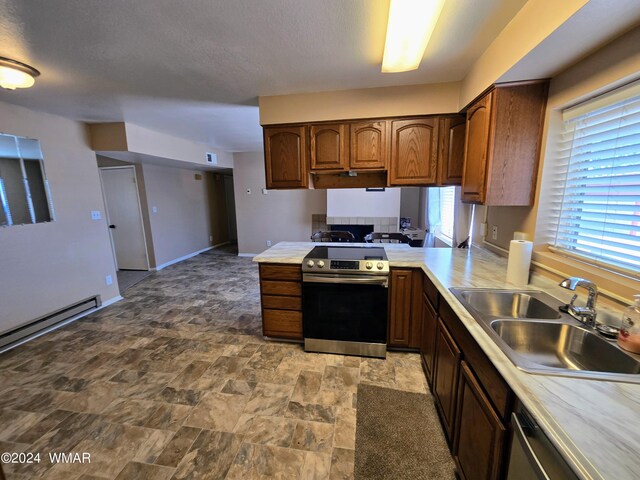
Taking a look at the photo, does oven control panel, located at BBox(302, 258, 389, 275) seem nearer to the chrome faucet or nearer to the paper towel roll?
the paper towel roll

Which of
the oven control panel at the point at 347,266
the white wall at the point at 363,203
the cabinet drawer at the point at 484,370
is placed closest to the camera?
the cabinet drawer at the point at 484,370

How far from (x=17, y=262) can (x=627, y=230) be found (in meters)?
4.73

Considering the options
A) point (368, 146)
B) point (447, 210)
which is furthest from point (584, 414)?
point (447, 210)

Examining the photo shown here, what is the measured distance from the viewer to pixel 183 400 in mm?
1939

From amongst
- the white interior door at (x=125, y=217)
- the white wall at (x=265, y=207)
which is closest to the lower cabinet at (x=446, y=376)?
the white wall at (x=265, y=207)

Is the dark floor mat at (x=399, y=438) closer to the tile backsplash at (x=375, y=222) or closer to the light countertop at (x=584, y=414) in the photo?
the light countertop at (x=584, y=414)

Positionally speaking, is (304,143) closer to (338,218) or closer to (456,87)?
(456,87)

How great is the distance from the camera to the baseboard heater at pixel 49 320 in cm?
263

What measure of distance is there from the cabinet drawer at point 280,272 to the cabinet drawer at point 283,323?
1.13ft

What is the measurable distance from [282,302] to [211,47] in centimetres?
205

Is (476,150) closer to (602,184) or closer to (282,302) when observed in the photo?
(602,184)

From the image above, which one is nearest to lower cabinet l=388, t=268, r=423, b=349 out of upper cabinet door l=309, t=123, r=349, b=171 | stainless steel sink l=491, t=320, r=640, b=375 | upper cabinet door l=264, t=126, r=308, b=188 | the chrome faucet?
stainless steel sink l=491, t=320, r=640, b=375

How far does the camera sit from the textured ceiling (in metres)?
1.37

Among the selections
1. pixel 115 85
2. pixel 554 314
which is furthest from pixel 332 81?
pixel 554 314
